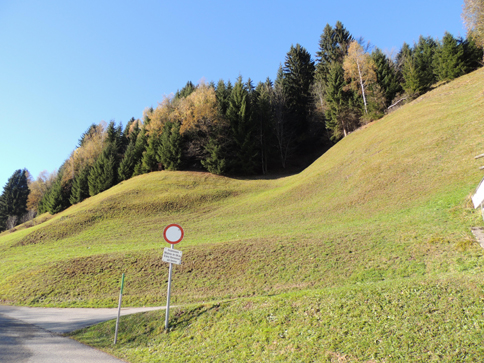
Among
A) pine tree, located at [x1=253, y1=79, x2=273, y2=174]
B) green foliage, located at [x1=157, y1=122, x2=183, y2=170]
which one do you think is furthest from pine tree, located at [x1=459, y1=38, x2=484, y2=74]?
green foliage, located at [x1=157, y1=122, x2=183, y2=170]

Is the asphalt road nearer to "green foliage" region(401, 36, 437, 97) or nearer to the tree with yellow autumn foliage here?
"green foliage" region(401, 36, 437, 97)

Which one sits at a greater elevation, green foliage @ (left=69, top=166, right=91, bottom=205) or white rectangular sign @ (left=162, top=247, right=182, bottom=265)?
green foliage @ (left=69, top=166, right=91, bottom=205)

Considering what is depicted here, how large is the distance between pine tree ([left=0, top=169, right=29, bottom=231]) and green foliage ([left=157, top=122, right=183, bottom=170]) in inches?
2042

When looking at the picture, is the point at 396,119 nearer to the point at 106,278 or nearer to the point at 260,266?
the point at 260,266

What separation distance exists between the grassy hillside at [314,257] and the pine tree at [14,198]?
58.5m

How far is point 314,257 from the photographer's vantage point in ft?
42.8

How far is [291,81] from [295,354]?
63.5 meters

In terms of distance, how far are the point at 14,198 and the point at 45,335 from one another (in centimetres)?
8795

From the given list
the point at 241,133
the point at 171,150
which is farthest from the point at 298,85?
the point at 171,150

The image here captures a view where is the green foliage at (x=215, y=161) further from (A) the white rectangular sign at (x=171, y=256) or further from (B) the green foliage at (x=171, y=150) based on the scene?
(A) the white rectangular sign at (x=171, y=256)

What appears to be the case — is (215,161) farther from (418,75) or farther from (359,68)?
(418,75)

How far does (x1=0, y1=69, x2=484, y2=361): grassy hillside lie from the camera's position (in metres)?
5.45

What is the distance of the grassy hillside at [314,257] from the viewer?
5.45 m

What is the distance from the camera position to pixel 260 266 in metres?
13.3
